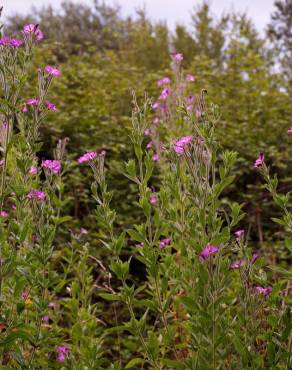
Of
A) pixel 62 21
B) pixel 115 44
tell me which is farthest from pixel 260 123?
pixel 62 21

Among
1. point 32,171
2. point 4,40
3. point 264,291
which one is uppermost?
point 4,40

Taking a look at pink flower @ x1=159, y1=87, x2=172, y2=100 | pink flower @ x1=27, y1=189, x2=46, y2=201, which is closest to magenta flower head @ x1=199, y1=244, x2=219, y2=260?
pink flower @ x1=27, y1=189, x2=46, y2=201

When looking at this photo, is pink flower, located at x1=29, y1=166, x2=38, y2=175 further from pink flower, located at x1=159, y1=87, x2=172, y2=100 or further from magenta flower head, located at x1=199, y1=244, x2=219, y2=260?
pink flower, located at x1=159, y1=87, x2=172, y2=100

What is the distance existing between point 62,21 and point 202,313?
17.6 meters

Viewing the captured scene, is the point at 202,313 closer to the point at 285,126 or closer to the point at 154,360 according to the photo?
the point at 154,360

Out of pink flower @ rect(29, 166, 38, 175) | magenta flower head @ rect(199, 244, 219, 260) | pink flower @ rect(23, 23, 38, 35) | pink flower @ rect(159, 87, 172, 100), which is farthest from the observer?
pink flower @ rect(159, 87, 172, 100)

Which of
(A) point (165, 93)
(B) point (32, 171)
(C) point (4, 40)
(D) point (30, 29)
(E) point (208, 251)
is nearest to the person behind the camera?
(E) point (208, 251)

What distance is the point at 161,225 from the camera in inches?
85.4

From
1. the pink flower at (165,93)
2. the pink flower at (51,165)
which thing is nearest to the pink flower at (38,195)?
the pink flower at (51,165)

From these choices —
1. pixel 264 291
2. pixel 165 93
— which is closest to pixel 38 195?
pixel 264 291

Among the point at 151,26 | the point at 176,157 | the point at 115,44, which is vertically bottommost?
the point at 115,44

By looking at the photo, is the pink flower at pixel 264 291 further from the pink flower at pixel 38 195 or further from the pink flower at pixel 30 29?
the pink flower at pixel 30 29

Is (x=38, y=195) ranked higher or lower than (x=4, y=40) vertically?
lower

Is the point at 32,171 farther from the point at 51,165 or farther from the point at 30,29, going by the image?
the point at 30,29
